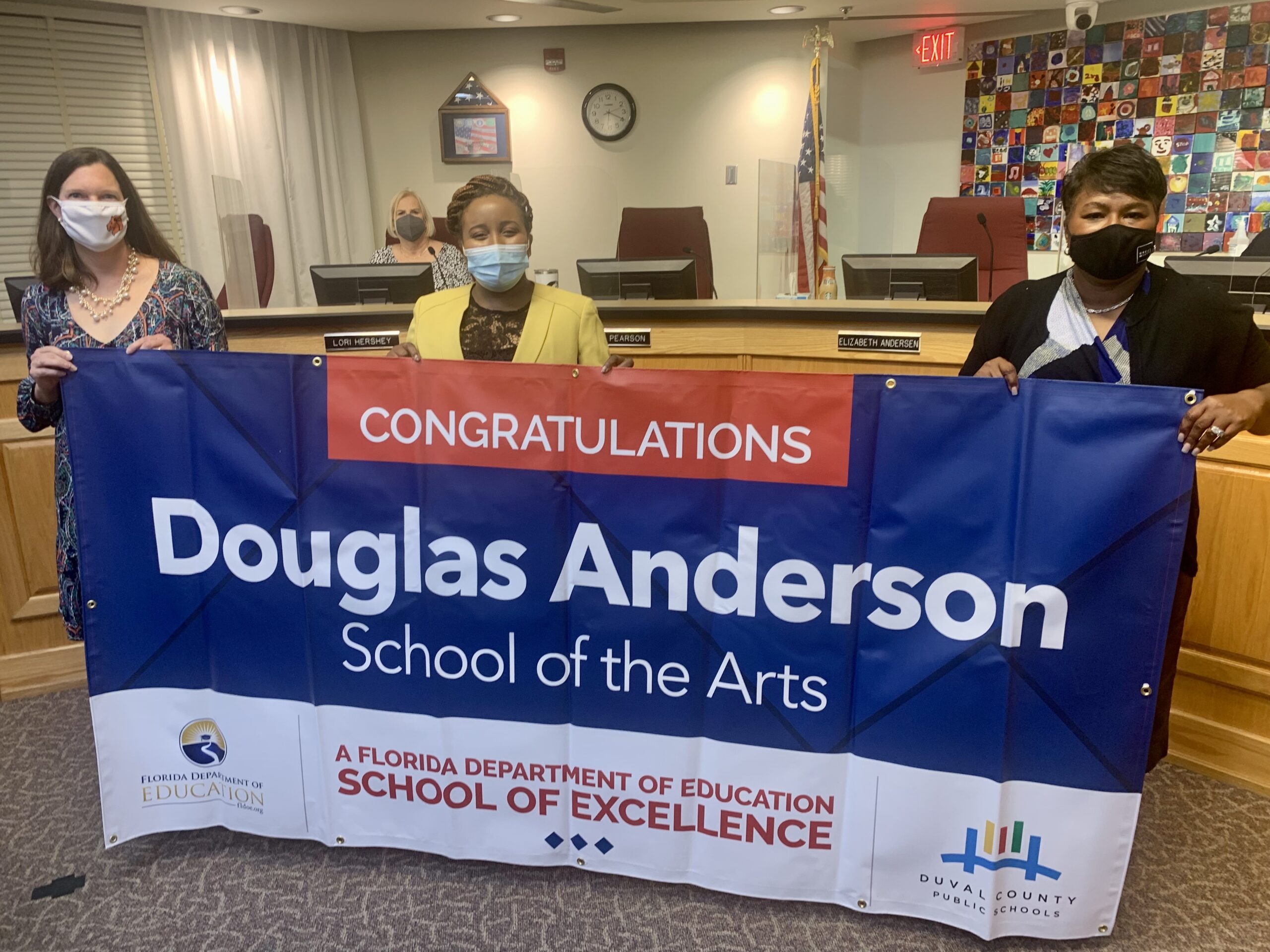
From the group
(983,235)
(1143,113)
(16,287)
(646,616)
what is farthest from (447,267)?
(1143,113)

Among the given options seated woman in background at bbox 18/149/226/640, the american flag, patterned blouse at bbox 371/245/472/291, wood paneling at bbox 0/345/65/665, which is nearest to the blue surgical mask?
seated woman in background at bbox 18/149/226/640

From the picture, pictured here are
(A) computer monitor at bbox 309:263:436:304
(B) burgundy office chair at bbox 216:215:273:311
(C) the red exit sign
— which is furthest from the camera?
(C) the red exit sign

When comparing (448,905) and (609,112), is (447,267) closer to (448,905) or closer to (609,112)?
(448,905)

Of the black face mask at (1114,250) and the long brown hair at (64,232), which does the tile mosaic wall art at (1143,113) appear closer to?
the black face mask at (1114,250)

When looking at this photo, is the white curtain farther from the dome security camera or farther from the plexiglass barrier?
the dome security camera

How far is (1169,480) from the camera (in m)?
1.33

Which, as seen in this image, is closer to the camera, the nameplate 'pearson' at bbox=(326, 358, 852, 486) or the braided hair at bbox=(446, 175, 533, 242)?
the nameplate 'pearson' at bbox=(326, 358, 852, 486)

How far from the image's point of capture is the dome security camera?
497 cm

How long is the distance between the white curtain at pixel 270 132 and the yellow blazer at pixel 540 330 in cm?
434

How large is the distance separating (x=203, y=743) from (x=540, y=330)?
3.66ft

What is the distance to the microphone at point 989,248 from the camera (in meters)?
3.69

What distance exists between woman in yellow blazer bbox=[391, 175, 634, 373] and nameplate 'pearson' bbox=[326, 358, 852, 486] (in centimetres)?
26

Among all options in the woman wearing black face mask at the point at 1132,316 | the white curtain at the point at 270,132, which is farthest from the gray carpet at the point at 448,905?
the white curtain at the point at 270,132

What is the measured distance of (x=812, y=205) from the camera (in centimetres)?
501
